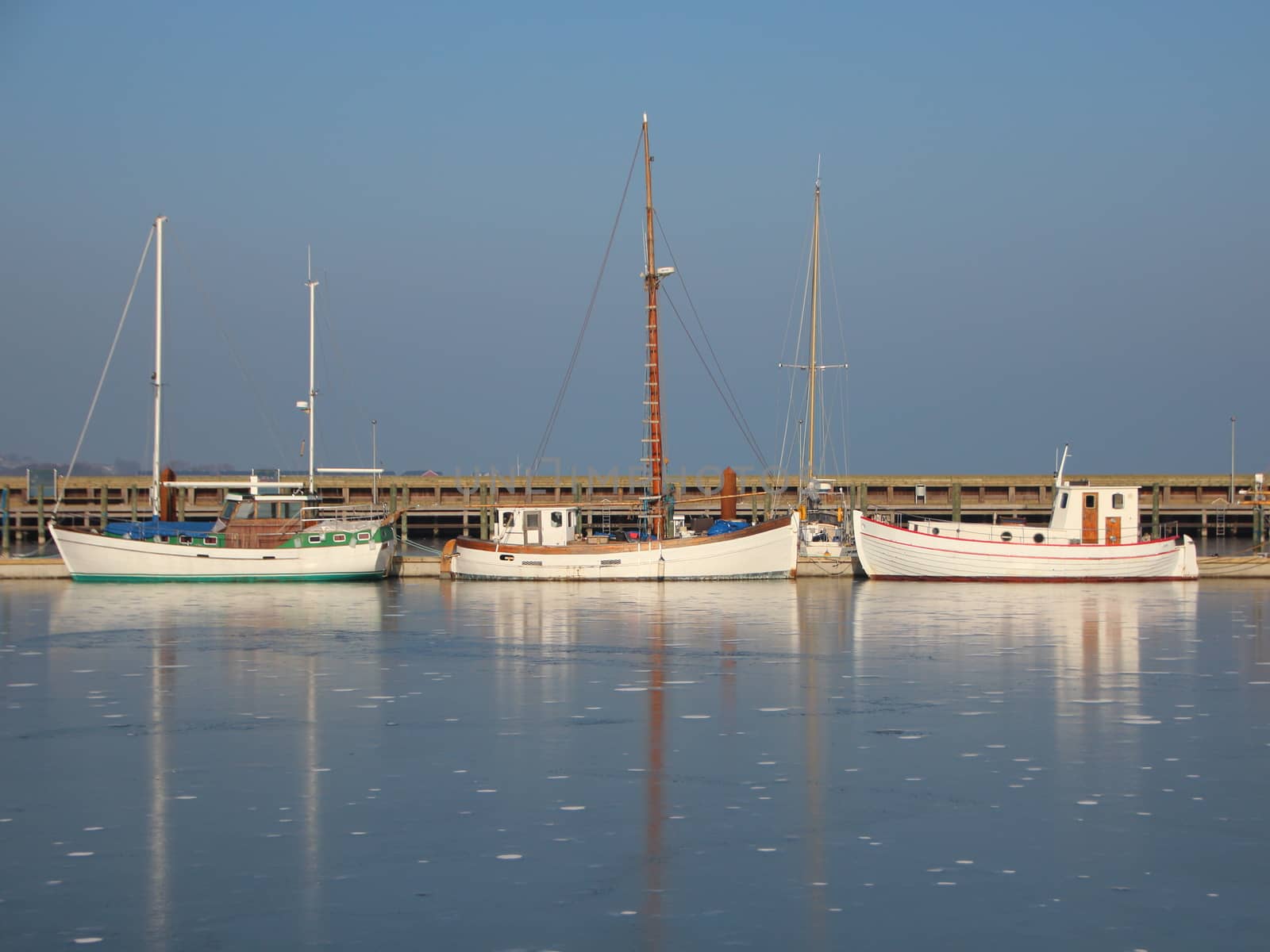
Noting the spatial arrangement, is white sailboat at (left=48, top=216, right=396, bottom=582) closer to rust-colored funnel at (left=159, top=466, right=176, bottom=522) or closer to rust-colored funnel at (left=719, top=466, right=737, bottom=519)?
rust-colored funnel at (left=159, top=466, right=176, bottom=522)

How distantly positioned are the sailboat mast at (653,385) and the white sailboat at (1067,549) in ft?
24.2

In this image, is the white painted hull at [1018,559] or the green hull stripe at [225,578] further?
the green hull stripe at [225,578]

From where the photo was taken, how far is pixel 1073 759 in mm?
15922

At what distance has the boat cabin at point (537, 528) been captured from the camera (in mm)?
45594

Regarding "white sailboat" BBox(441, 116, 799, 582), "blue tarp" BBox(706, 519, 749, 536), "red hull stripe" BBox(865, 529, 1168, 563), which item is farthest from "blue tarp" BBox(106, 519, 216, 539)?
"red hull stripe" BBox(865, 529, 1168, 563)

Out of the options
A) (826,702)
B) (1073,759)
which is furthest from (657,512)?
(1073,759)

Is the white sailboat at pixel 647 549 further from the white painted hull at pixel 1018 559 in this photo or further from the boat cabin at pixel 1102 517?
the boat cabin at pixel 1102 517

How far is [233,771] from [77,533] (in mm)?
32257

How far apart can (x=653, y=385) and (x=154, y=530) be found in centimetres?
1673

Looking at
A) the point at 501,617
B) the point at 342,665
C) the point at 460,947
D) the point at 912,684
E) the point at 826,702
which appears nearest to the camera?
the point at 460,947

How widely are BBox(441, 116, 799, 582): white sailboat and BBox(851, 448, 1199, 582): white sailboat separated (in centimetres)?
395

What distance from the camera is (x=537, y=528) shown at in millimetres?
45812

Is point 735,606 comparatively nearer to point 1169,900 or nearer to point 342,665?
point 342,665

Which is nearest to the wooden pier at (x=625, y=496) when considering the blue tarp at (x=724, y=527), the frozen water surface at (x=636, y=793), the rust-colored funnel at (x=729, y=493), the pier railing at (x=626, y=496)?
the pier railing at (x=626, y=496)
